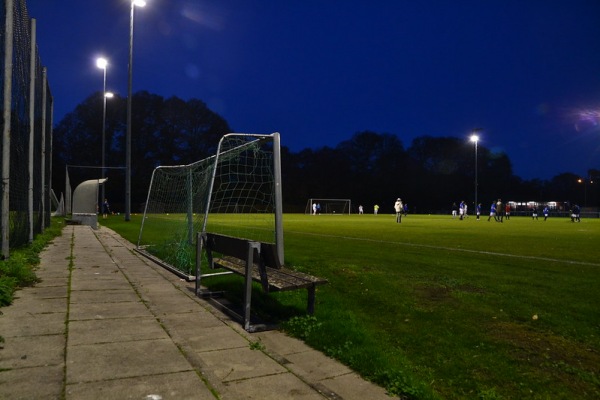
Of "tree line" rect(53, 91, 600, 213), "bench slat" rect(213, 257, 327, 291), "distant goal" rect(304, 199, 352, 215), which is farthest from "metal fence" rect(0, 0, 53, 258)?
"distant goal" rect(304, 199, 352, 215)

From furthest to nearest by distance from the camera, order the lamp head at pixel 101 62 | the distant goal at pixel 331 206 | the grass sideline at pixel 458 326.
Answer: the distant goal at pixel 331 206 < the lamp head at pixel 101 62 < the grass sideline at pixel 458 326

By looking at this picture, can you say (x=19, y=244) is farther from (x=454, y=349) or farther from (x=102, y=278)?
(x=454, y=349)

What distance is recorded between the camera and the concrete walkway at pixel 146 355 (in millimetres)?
3150

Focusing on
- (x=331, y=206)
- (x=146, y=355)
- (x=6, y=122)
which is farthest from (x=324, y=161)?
(x=146, y=355)

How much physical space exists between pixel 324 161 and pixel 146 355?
86208 millimetres

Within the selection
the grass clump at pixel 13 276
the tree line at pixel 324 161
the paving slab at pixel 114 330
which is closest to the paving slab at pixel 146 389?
the paving slab at pixel 114 330

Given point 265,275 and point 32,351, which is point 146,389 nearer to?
point 32,351

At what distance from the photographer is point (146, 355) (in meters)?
3.79

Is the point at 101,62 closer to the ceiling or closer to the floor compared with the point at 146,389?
closer to the ceiling

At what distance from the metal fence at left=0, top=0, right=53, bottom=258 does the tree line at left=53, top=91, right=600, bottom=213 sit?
50.5 m

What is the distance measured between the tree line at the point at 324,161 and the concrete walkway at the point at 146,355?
57460 millimetres

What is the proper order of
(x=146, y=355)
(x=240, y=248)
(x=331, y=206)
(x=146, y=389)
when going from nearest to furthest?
(x=146, y=389) → (x=146, y=355) → (x=240, y=248) → (x=331, y=206)

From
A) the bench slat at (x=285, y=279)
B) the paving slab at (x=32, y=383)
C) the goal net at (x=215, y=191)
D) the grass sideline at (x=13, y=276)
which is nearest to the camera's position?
the paving slab at (x=32, y=383)

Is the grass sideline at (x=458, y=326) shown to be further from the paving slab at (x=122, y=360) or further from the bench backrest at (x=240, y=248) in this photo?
the paving slab at (x=122, y=360)
